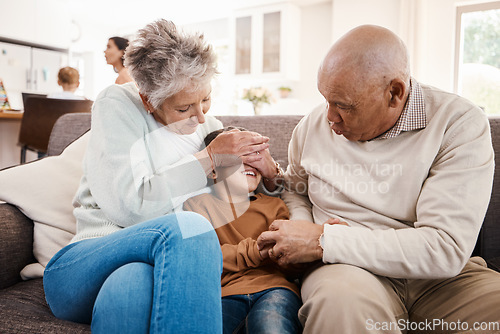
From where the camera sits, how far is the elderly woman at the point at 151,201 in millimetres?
802

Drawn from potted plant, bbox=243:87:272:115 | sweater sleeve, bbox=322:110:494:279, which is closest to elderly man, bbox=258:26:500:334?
sweater sleeve, bbox=322:110:494:279

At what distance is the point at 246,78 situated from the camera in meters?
5.85

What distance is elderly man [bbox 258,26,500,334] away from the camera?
3.00ft

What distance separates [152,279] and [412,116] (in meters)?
0.80

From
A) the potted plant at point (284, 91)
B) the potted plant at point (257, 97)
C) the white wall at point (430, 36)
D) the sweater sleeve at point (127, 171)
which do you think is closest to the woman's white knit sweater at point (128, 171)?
the sweater sleeve at point (127, 171)

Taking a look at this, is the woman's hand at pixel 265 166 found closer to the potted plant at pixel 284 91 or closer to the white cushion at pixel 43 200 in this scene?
the white cushion at pixel 43 200

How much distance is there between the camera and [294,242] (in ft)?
3.34

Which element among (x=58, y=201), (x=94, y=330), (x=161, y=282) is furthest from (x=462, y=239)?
(x=58, y=201)

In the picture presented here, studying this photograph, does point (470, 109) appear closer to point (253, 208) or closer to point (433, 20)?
point (253, 208)

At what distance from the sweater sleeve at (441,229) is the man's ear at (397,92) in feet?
0.52

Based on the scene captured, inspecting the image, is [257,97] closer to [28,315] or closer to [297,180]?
[297,180]

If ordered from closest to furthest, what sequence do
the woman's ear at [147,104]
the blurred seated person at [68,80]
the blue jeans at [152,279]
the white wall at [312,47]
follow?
the blue jeans at [152,279] → the woman's ear at [147,104] → the blurred seated person at [68,80] → the white wall at [312,47]

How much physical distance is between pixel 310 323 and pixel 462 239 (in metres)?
0.41

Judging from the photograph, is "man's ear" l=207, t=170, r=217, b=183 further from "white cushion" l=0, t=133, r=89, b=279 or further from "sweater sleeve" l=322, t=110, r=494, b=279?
"white cushion" l=0, t=133, r=89, b=279
